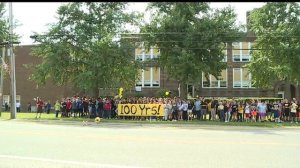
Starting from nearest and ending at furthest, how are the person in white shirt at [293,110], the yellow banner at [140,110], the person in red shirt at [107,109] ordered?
the person in white shirt at [293,110] < the yellow banner at [140,110] < the person in red shirt at [107,109]

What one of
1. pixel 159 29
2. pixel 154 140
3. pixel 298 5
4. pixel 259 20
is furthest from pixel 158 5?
pixel 154 140

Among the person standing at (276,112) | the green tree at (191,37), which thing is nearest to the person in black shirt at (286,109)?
the person standing at (276,112)

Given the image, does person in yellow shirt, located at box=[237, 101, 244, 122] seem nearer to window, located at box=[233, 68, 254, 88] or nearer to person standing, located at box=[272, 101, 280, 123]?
person standing, located at box=[272, 101, 280, 123]

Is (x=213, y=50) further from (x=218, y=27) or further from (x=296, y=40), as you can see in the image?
(x=296, y=40)

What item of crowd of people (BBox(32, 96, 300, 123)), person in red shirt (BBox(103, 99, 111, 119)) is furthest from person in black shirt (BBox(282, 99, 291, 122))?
person in red shirt (BBox(103, 99, 111, 119))

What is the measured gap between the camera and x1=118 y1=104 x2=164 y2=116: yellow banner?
31.5m

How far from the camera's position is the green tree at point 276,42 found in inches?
1408

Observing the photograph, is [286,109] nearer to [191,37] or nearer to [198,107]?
[198,107]

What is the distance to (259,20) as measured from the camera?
39.3 m

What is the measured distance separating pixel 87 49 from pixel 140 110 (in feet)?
27.0

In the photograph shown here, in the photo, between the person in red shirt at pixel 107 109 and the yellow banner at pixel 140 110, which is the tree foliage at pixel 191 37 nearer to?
the yellow banner at pixel 140 110

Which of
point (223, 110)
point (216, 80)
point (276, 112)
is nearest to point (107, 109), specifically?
point (223, 110)

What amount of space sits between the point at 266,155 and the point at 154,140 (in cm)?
491

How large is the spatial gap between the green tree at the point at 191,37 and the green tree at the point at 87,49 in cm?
265
